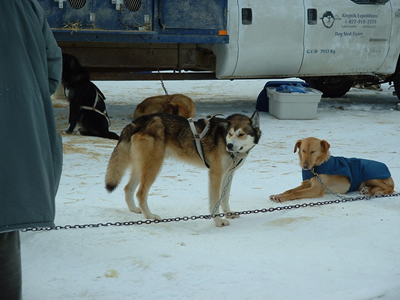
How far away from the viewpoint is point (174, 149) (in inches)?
173

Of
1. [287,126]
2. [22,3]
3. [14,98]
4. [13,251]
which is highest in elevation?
[22,3]

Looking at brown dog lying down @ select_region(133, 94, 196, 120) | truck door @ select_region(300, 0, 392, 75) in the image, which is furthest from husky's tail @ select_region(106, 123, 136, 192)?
truck door @ select_region(300, 0, 392, 75)

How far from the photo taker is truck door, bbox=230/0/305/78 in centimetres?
904

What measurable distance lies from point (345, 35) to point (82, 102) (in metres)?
4.82

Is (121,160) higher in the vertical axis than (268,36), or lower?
lower

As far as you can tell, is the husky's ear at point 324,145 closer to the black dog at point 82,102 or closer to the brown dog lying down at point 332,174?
the brown dog lying down at point 332,174

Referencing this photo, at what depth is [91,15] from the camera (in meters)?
7.91

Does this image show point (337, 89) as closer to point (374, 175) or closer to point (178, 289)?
point (374, 175)

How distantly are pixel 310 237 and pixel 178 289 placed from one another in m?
1.27

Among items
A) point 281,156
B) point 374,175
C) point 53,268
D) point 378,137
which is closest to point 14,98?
point 53,268

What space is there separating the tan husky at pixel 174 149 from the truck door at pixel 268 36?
16.2 feet

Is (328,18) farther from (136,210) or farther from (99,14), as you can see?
(136,210)

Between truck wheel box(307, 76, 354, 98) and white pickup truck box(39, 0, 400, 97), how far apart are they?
1.46m

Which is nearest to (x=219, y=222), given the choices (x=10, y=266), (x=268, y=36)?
(x=10, y=266)
